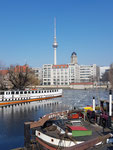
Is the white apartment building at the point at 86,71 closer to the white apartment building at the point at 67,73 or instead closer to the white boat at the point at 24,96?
the white apartment building at the point at 67,73

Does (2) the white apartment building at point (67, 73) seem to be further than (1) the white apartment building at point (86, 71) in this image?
No

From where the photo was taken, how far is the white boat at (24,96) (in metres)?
54.2

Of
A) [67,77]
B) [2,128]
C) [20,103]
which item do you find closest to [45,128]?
[2,128]

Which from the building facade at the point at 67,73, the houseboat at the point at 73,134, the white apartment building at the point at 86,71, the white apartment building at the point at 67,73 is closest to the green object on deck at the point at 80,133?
the houseboat at the point at 73,134

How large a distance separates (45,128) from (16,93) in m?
Result: 43.1

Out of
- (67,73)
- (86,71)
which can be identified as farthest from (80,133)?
(86,71)

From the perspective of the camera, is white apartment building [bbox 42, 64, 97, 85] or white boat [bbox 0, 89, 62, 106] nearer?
white boat [bbox 0, 89, 62, 106]

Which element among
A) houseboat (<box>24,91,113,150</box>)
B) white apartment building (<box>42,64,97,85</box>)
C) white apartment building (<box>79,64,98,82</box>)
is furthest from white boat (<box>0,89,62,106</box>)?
white apartment building (<box>79,64,98,82</box>)

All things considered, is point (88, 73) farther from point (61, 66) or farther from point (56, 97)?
point (56, 97)

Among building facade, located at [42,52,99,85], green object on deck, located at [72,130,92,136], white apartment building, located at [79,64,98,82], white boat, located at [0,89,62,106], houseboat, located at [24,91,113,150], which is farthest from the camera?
white apartment building, located at [79,64,98,82]

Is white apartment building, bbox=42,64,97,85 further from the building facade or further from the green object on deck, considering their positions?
the green object on deck

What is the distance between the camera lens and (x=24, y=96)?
199 ft

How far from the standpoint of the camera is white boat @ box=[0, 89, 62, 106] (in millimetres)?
54153

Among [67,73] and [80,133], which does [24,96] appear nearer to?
[80,133]
